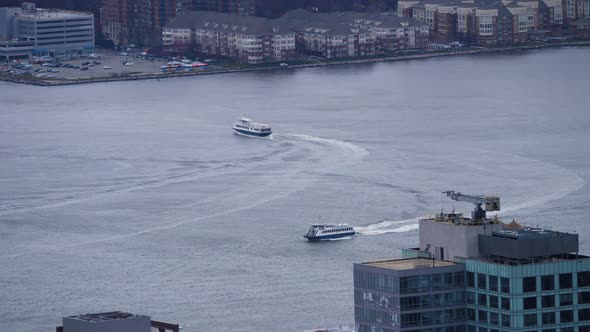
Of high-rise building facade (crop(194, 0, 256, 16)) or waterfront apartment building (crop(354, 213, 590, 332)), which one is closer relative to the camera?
waterfront apartment building (crop(354, 213, 590, 332))

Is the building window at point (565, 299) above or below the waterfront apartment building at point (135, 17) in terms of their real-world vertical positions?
below

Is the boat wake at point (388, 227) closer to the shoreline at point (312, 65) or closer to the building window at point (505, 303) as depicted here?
the building window at point (505, 303)

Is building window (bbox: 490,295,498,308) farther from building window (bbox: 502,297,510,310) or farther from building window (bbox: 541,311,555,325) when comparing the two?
building window (bbox: 541,311,555,325)

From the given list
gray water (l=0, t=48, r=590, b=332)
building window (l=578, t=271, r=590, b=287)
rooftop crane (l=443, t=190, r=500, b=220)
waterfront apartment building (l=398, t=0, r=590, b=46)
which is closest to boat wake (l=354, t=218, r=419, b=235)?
gray water (l=0, t=48, r=590, b=332)

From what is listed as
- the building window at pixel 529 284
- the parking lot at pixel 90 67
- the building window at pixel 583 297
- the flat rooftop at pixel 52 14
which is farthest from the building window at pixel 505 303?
the flat rooftop at pixel 52 14

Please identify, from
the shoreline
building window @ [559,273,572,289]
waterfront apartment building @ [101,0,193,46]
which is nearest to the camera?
building window @ [559,273,572,289]

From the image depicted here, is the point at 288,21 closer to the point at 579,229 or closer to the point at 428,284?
the point at 579,229

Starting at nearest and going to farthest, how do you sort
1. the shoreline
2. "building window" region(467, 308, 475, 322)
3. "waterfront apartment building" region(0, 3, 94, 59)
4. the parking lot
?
"building window" region(467, 308, 475, 322) < the shoreline < the parking lot < "waterfront apartment building" region(0, 3, 94, 59)

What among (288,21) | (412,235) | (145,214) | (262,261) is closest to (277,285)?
(262,261)

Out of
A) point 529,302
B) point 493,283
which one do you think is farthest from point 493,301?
point 529,302
